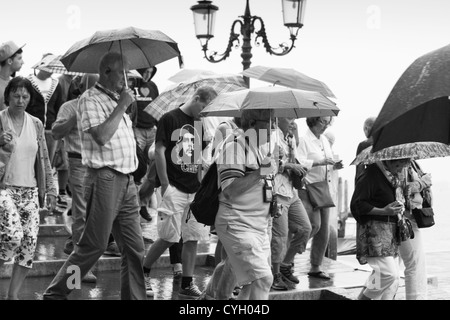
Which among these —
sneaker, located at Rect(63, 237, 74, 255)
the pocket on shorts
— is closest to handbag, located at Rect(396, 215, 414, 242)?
the pocket on shorts

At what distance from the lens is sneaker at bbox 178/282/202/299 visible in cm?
750

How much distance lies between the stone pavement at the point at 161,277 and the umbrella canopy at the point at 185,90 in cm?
159

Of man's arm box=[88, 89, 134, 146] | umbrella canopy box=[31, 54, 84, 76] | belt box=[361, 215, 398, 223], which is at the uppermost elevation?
umbrella canopy box=[31, 54, 84, 76]

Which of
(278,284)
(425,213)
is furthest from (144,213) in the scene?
(425,213)

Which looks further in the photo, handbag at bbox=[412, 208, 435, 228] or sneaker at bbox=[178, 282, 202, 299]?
sneaker at bbox=[178, 282, 202, 299]

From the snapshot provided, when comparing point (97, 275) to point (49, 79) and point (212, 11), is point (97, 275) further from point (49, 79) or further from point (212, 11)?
point (212, 11)

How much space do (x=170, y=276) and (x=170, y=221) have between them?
1.10 m

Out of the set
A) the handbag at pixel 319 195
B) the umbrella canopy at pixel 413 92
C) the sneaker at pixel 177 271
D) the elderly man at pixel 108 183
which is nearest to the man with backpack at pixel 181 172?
the sneaker at pixel 177 271

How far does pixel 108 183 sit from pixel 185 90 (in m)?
2.31

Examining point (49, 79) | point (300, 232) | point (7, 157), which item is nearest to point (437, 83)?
point (7, 157)

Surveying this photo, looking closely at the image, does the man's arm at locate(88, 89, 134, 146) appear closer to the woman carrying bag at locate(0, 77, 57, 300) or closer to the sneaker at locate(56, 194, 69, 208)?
the woman carrying bag at locate(0, 77, 57, 300)

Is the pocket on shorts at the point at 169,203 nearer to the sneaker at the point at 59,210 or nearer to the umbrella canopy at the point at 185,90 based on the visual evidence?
the umbrella canopy at the point at 185,90

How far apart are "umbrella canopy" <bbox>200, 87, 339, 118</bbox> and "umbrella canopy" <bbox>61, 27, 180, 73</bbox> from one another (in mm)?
654

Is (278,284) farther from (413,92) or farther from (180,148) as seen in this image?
(413,92)
